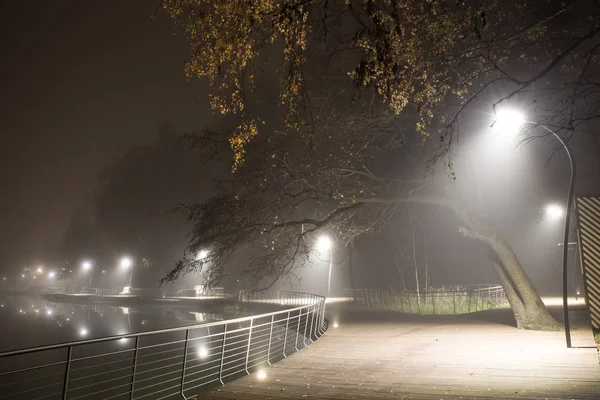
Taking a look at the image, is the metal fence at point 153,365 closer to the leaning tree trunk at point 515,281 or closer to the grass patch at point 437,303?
the leaning tree trunk at point 515,281

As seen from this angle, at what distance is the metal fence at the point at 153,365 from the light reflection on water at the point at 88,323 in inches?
108

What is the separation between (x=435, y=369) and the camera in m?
8.39

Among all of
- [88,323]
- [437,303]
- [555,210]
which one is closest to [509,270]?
[437,303]

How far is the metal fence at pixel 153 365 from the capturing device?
6.27 metres

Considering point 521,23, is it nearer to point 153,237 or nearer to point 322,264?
point 322,264

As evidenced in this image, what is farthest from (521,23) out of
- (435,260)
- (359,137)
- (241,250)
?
(241,250)

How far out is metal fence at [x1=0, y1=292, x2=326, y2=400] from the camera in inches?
247

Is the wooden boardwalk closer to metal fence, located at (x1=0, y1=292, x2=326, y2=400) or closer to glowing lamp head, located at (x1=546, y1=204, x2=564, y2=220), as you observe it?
metal fence, located at (x1=0, y1=292, x2=326, y2=400)

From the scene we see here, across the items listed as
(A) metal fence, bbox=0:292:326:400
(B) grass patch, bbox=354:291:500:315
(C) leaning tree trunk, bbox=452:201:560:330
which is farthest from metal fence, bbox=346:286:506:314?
(C) leaning tree trunk, bbox=452:201:560:330

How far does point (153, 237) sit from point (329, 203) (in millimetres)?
37928

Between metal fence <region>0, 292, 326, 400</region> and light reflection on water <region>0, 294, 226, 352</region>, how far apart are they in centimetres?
275

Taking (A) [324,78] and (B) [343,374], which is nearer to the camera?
(B) [343,374]

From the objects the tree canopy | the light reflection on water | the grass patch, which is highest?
the tree canopy

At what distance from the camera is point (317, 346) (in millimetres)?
11836
